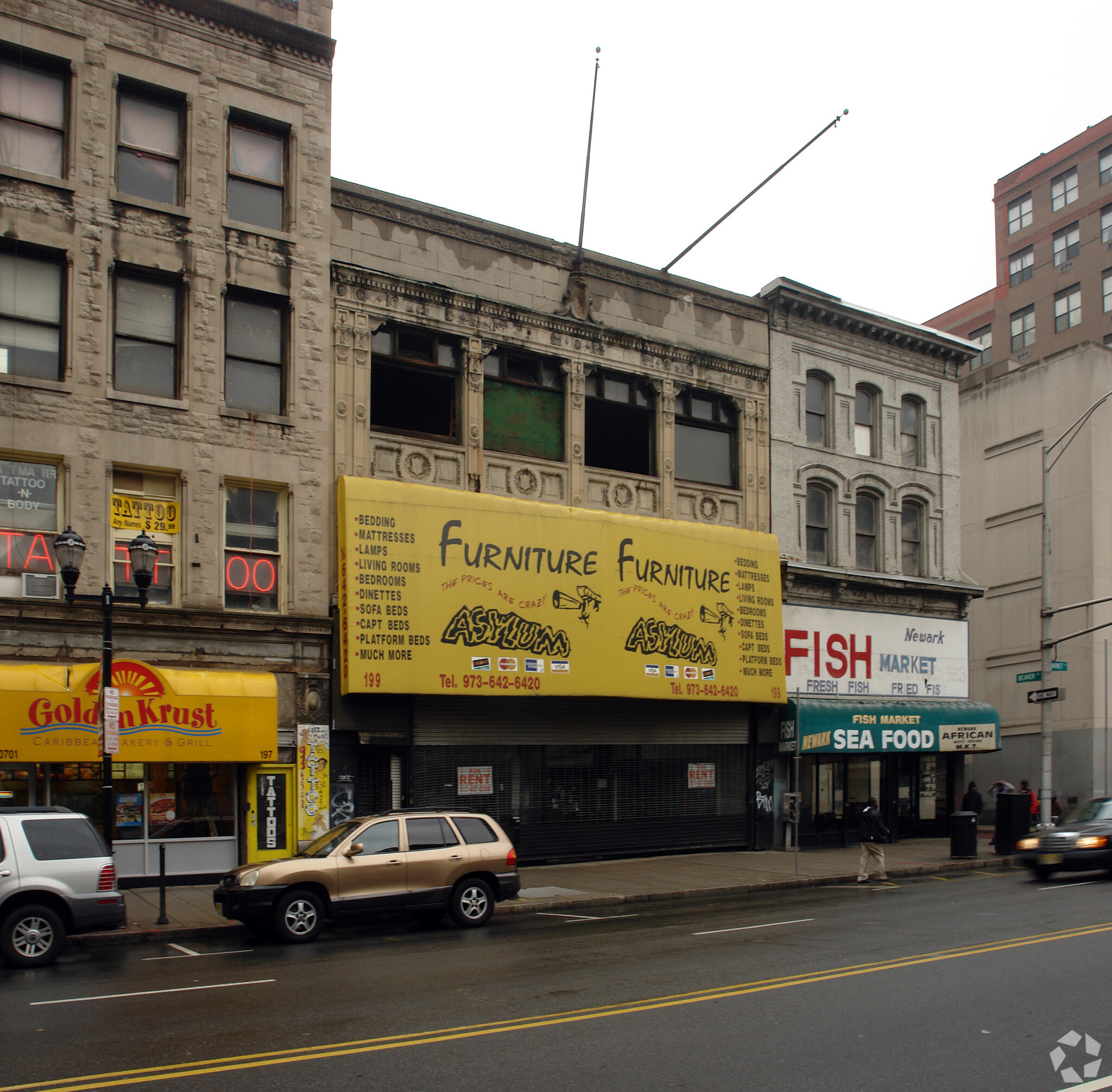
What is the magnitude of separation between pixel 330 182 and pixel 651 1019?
751 inches

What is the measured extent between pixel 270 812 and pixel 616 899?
21.9 ft

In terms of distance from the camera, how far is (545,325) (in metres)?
26.1

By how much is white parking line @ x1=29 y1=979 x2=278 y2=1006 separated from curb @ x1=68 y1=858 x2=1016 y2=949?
4.28 m

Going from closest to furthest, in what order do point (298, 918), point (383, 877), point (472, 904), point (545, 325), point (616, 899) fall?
point (298, 918), point (383, 877), point (472, 904), point (616, 899), point (545, 325)

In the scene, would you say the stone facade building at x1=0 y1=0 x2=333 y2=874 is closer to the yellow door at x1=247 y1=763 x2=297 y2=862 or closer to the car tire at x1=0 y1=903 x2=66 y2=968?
the yellow door at x1=247 y1=763 x2=297 y2=862

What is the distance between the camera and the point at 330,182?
23.7 metres

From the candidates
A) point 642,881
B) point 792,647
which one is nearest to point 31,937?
point 642,881

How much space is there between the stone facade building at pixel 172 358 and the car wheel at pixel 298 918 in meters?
6.44

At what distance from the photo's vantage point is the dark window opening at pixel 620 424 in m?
26.9

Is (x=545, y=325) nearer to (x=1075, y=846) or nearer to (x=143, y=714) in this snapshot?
(x=143, y=714)

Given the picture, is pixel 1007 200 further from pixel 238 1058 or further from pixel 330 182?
pixel 238 1058

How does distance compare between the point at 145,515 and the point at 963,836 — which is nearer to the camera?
the point at 145,515

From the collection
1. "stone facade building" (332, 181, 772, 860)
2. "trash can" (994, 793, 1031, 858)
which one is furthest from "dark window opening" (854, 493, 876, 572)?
"trash can" (994, 793, 1031, 858)

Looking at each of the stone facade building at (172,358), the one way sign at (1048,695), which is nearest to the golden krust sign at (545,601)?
the stone facade building at (172,358)
